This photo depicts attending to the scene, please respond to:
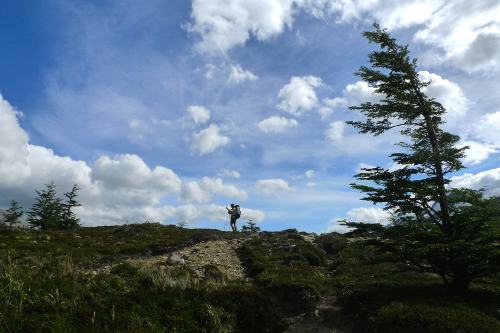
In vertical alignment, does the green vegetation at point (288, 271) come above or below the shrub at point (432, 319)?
above

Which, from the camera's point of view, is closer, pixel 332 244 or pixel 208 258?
pixel 208 258

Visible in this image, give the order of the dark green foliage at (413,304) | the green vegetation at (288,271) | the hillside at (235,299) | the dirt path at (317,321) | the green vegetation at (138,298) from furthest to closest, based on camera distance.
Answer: the green vegetation at (288,271)
the dirt path at (317,321)
the dark green foliage at (413,304)
the hillside at (235,299)
the green vegetation at (138,298)

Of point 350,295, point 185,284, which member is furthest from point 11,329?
point 350,295

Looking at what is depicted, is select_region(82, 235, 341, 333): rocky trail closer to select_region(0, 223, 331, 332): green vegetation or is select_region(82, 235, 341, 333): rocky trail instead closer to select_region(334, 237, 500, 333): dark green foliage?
select_region(0, 223, 331, 332): green vegetation

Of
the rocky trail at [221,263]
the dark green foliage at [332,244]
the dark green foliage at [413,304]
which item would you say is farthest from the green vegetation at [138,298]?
the dark green foliage at [332,244]

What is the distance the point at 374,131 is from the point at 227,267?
995 cm

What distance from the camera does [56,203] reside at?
44.6 metres

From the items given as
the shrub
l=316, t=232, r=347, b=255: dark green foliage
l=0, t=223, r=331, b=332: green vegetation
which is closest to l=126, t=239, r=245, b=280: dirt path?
A: l=0, t=223, r=331, b=332: green vegetation

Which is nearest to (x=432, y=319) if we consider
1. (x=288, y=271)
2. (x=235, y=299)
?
(x=235, y=299)

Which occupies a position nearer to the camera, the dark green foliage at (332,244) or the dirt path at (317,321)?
the dirt path at (317,321)

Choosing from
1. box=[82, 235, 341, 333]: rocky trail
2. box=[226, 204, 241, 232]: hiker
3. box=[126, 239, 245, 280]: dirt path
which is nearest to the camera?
box=[82, 235, 341, 333]: rocky trail

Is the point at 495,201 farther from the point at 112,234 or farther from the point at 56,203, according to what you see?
the point at 56,203

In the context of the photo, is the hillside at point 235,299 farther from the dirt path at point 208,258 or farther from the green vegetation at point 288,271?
the dirt path at point 208,258

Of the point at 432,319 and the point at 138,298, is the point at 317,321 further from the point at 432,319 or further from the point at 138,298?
the point at 138,298
